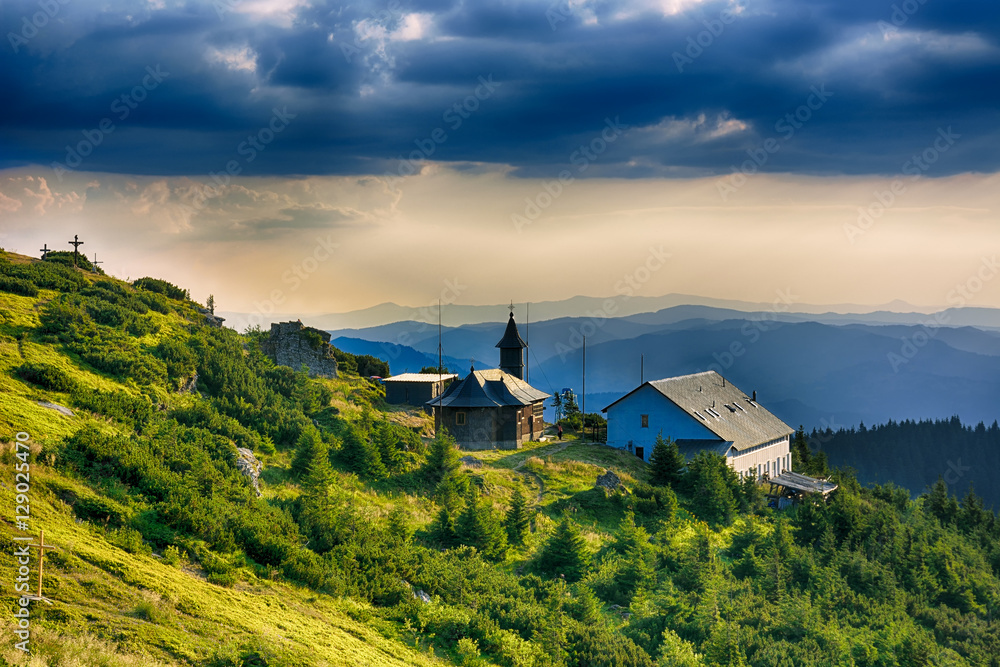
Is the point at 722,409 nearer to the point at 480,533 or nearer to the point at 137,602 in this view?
the point at 480,533

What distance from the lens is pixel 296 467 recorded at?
28.2 metres

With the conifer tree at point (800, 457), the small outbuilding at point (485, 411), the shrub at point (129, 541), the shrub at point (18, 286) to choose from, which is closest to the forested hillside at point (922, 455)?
the conifer tree at point (800, 457)

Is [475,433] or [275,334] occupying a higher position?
[275,334]

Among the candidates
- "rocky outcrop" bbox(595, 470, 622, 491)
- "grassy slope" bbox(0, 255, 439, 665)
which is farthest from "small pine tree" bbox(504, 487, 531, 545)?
"grassy slope" bbox(0, 255, 439, 665)

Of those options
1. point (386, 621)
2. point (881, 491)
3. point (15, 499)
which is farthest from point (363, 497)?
point (881, 491)

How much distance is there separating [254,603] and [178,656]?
3.57 m

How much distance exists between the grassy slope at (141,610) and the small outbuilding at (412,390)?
3637cm

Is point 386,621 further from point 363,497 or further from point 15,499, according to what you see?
point 363,497

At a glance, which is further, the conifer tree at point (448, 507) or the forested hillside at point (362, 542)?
the conifer tree at point (448, 507)

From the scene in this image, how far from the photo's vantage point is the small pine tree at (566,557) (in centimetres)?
2688

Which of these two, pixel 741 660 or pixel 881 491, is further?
pixel 881 491

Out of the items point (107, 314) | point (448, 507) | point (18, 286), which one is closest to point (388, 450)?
point (448, 507)

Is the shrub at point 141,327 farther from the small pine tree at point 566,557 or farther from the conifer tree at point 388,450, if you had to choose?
the small pine tree at point 566,557

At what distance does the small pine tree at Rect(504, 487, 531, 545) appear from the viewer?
29.6 m
